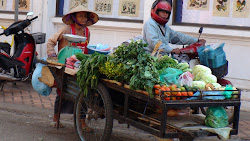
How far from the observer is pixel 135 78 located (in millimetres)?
4496

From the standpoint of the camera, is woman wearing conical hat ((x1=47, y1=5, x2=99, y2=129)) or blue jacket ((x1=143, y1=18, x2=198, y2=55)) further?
woman wearing conical hat ((x1=47, y1=5, x2=99, y2=129))

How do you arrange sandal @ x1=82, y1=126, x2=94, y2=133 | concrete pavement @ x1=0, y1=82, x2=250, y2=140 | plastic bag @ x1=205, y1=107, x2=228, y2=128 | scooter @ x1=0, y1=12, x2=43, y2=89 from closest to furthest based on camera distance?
plastic bag @ x1=205, y1=107, x2=228, y2=128 → sandal @ x1=82, y1=126, x2=94, y2=133 → concrete pavement @ x1=0, y1=82, x2=250, y2=140 → scooter @ x1=0, y1=12, x2=43, y2=89

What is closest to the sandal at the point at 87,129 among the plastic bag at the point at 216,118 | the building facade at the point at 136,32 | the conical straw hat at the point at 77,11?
the plastic bag at the point at 216,118

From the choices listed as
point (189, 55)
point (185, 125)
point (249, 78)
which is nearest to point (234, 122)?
point (185, 125)

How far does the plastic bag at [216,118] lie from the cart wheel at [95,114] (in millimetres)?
1033

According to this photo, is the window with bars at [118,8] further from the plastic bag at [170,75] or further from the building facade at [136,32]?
the plastic bag at [170,75]

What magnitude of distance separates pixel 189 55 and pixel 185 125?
1.50 meters

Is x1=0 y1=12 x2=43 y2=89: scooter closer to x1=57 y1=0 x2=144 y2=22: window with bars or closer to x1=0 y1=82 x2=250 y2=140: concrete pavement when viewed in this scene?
x1=0 y1=82 x2=250 y2=140: concrete pavement

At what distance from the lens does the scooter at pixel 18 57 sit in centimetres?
857

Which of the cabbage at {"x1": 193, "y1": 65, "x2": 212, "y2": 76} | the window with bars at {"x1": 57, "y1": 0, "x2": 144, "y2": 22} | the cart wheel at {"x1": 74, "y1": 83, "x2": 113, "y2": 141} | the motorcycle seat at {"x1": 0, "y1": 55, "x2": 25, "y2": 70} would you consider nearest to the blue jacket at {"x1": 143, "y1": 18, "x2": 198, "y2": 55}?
the cabbage at {"x1": 193, "y1": 65, "x2": 212, "y2": 76}

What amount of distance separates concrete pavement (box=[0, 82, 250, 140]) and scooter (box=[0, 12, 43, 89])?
310mm

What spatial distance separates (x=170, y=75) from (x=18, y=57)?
481 cm

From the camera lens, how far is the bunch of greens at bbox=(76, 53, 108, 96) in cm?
499

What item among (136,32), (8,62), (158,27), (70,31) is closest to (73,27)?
(70,31)
